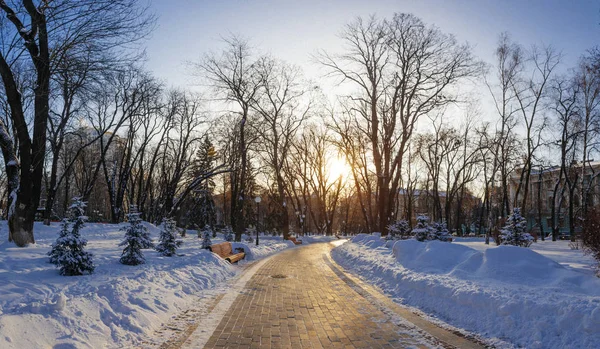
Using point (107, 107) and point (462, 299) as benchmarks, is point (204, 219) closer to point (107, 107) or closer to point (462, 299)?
point (107, 107)

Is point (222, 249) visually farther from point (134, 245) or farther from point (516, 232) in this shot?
point (516, 232)

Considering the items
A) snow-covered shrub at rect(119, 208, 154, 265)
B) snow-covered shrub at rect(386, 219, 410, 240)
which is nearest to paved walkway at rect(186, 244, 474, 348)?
snow-covered shrub at rect(119, 208, 154, 265)

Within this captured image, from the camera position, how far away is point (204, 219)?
4722 centimetres

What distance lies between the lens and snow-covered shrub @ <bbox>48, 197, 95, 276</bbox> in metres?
8.28

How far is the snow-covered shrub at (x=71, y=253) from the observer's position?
8.28m

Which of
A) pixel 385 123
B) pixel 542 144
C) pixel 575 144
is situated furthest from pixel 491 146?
pixel 385 123

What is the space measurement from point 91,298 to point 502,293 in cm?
625

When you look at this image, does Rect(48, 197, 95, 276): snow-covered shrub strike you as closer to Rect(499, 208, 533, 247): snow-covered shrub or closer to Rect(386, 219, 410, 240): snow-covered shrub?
Rect(499, 208, 533, 247): snow-covered shrub

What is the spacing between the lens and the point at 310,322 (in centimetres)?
634

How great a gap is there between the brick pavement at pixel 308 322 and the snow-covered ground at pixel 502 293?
1.01 metres

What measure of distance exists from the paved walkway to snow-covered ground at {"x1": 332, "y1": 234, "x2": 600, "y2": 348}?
0.96m

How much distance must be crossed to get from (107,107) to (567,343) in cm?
3083

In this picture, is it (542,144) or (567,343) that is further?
(542,144)

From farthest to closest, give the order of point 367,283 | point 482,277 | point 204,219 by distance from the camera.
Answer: point 204,219 → point 367,283 → point 482,277
